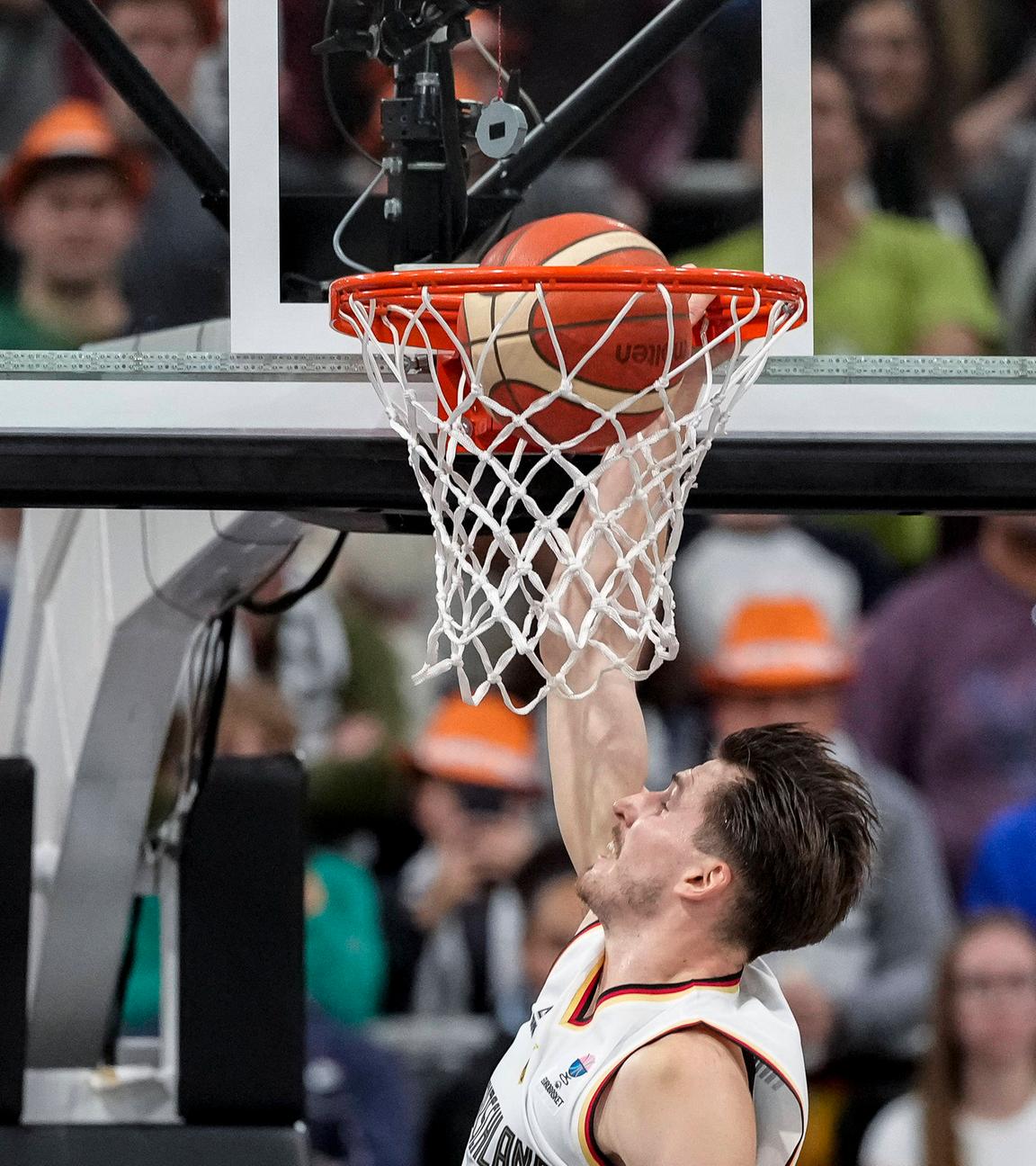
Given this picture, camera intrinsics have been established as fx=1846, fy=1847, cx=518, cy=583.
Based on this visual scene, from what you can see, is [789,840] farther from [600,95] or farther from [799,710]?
[799,710]

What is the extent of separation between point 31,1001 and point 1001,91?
3068 mm

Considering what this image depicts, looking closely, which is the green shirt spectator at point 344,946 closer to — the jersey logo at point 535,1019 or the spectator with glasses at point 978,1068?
the spectator with glasses at point 978,1068

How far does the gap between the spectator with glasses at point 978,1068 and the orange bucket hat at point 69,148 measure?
244cm

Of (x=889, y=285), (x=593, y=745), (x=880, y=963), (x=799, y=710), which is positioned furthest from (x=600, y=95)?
(x=880, y=963)

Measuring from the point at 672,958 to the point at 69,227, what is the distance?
234 cm

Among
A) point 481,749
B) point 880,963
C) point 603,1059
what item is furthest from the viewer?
point 481,749

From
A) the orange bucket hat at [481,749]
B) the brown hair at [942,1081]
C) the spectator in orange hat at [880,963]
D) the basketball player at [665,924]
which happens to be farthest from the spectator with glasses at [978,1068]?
the basketball player at [665,924]

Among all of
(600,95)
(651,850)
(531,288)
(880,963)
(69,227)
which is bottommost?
(880,963)

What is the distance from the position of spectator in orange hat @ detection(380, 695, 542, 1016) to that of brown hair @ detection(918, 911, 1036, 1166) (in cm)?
104

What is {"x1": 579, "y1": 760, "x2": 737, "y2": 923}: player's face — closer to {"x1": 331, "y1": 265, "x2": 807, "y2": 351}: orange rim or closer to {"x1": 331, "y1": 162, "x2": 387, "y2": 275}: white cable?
{"x1": 331, "y1": 265, "x2": 807, "y2": 351}: orange rim

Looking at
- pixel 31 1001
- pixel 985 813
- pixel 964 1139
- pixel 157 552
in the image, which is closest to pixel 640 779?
pixel 157 552

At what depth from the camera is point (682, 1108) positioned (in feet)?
6.80

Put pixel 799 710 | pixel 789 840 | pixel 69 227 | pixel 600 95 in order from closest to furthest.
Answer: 1. pixel 789 840
2. pixel 600 95
3. pixel 69 227
4. pixel 799 710

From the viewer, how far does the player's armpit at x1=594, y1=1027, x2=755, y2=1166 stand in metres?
2.06
